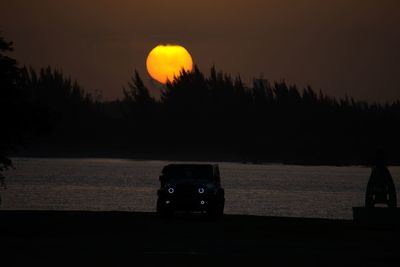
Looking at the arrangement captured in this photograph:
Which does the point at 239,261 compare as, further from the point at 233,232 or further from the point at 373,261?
the point at 233,232

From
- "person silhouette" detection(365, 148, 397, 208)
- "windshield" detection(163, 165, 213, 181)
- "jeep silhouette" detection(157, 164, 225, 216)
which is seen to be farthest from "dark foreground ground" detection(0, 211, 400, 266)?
"windshield" detection(163, 165, 213, 181)

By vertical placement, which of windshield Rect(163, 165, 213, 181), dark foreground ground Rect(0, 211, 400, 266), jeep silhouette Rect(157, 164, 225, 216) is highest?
windshield Rect(163, 165, 213, 181)

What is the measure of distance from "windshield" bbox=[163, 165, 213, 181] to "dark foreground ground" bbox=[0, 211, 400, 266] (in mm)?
1673

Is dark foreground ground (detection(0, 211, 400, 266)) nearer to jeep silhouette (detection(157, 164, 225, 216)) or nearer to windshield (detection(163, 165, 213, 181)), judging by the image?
jeep silhouette (detection(157, 164, 225, 216))

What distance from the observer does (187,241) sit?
2855cm

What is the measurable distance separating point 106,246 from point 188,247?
2.10 metres

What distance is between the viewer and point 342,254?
2534cm

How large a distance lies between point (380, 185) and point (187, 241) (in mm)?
10306

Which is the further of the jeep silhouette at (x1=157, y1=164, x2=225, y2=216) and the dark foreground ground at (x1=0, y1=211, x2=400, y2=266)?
the jeep silhouette at (x1=157, y1=164, x2=225, y2=216)

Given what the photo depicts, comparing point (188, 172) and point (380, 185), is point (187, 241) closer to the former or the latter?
point (380, 185)

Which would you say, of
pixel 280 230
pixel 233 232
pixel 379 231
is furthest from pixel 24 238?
pixel 379 231

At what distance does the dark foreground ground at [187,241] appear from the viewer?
76.4ft

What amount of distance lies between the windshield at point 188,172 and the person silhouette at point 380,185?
6.47 m

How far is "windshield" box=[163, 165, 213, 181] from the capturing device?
39.4 metres
